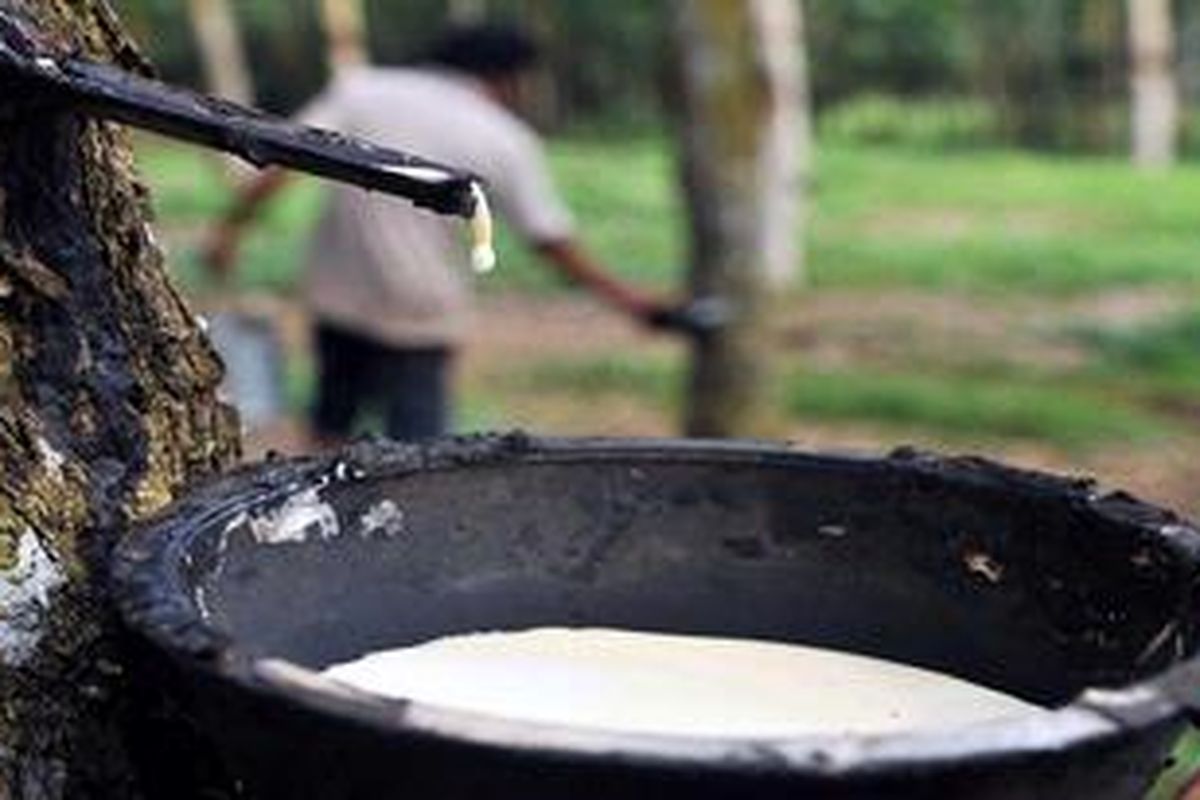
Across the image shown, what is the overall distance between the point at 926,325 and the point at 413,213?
20.7ft

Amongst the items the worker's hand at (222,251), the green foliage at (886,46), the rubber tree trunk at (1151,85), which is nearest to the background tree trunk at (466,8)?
the green foliage at (886,46)

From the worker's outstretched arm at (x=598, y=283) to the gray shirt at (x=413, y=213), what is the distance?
4 centimetres

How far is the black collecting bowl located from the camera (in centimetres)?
186

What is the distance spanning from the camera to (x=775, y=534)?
7.21 ft

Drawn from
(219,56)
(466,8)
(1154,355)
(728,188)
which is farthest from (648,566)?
(466,8)

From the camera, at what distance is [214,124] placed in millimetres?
1821

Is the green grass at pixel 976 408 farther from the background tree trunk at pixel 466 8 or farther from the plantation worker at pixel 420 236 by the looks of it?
the background tree trunk at pixel 466 8

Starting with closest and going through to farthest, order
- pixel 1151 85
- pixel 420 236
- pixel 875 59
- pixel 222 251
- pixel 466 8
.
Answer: pixel 420 236
pixel 222 251
pixel 1151 85
pixel 466 8
pixel 875 59

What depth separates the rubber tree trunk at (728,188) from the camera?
25.5 feet

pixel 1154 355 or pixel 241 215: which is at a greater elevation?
pixel 241 215

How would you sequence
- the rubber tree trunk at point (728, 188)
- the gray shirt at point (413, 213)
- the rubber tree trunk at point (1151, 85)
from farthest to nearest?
1. the rubber tree trunk at point (1151, 85)
2. the rubber tree trunk at point (728, 188)
3. the gray shirt at point (413, 213)

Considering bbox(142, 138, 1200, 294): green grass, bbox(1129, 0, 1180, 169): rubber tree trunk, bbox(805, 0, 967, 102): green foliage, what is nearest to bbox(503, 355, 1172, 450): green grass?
bbox(142, 138, 1200, 294): green grass

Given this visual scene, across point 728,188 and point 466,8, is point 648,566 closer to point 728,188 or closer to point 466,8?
point 728,188

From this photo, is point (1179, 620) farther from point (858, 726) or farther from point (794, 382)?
point (794, 382)
